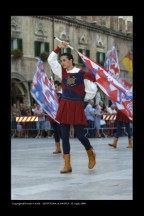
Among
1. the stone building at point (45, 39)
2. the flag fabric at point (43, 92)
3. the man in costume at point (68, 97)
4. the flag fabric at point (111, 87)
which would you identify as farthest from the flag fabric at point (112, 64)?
the stone building at point (45, 39)

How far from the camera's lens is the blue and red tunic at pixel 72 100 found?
1038 cm

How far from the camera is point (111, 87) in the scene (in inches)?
497

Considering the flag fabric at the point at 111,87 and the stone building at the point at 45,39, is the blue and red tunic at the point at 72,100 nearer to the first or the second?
the flag fabric at the point at 111,87

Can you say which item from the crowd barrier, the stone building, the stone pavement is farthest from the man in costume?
the stone building

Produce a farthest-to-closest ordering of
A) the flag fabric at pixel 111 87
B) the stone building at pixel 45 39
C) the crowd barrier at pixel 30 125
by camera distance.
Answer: the stone building at pixel 45 39
the crowd barrier at pixel 30 125
the flag fabric at pixel 111 87

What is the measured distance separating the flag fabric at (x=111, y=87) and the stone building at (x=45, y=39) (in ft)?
95.7

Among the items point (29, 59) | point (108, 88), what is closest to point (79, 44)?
point (29, 59)

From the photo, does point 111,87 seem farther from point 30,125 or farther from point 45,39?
point 45,39

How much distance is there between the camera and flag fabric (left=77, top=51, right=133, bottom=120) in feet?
40.6

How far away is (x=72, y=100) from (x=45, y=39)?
3666 cm

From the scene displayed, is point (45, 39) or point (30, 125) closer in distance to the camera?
point (30, 125)

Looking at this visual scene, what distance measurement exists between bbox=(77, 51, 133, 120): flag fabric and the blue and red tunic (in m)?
1.71

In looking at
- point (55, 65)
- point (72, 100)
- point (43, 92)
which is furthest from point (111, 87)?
point (43, 92)
